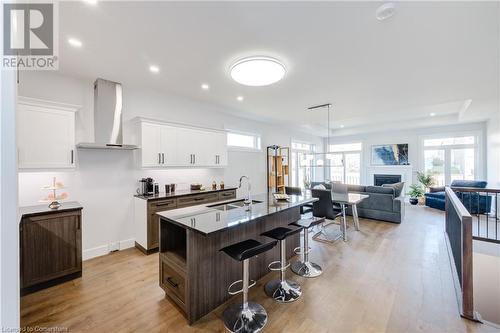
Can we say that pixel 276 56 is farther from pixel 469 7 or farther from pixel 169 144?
pixel 169 144

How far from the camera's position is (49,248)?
2.59 m

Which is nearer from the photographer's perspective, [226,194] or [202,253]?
[202,253]

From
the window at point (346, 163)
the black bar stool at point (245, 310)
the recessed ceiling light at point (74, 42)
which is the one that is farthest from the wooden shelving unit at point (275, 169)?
the recessed ceiling light at point (74, 42)

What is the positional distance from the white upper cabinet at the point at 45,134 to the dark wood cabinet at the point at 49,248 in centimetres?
69

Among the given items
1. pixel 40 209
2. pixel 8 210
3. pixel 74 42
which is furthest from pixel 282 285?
pixel 74 42

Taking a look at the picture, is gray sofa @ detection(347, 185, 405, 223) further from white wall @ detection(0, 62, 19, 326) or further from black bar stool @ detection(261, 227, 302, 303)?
white wall @ detection(0, 62, 19, 326)

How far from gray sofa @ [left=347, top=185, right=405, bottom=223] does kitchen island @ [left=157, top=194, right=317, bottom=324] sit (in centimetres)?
392

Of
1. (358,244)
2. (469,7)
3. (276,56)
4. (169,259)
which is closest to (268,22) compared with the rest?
(276,56)

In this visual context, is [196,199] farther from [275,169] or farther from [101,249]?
[275,169]

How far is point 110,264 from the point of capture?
3.19 m

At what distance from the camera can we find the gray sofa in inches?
205

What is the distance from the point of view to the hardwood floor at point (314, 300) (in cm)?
199

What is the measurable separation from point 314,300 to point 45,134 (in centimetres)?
394

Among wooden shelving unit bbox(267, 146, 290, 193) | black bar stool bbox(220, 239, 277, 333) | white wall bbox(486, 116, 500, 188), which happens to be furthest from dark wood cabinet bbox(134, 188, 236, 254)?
white wall bbox(486, 116, 500, 188)
